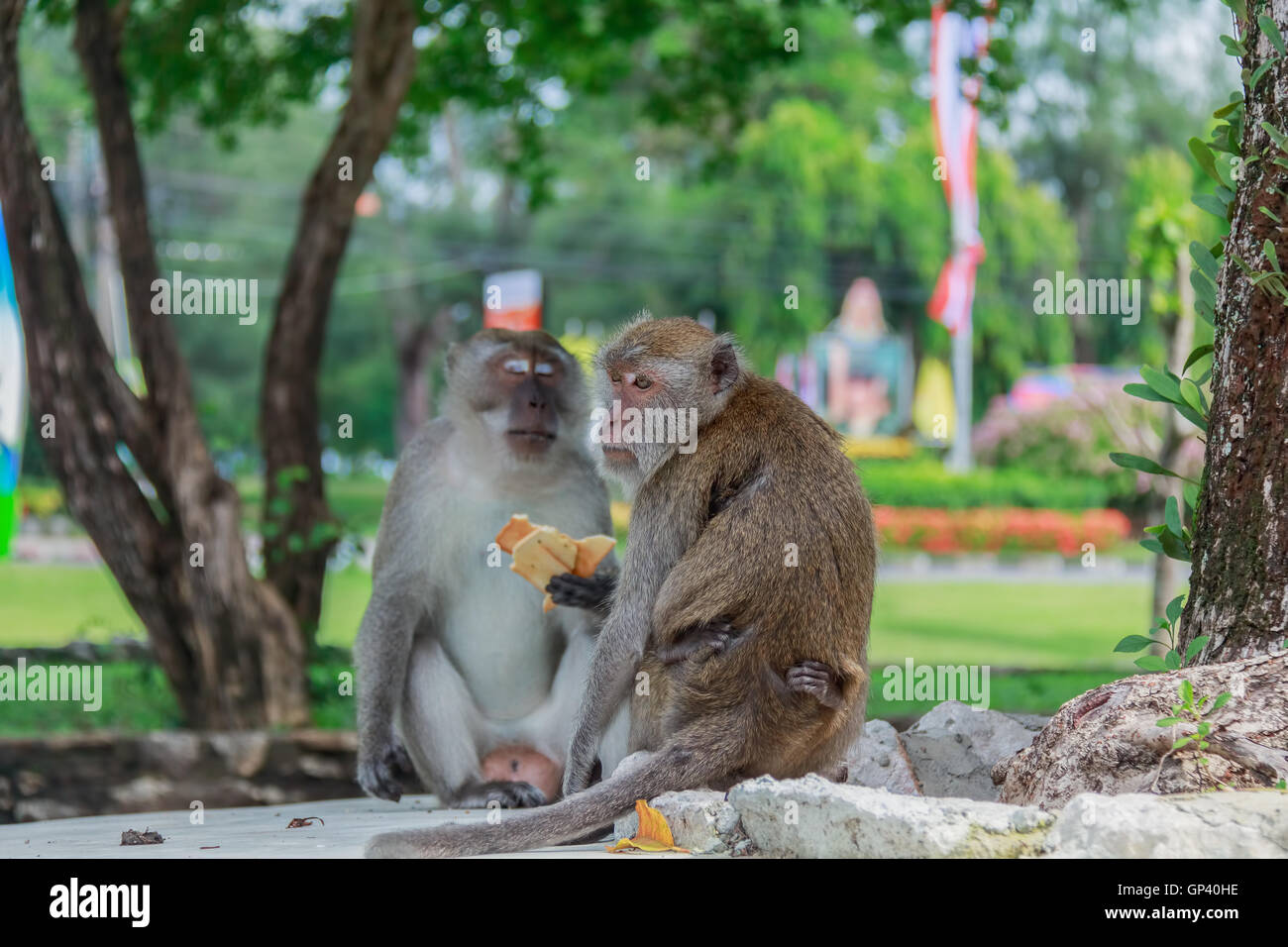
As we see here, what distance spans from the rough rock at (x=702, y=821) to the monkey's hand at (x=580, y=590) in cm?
104

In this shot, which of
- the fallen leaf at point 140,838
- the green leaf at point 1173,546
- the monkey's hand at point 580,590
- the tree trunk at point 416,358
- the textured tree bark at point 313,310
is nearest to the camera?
the fallen leaf at point 140,838

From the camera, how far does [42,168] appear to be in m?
7.25

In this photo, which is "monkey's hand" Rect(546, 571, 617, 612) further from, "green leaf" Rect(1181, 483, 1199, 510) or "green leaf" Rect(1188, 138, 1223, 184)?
"green leaf" Rect(1188, 138, 1223, 184)

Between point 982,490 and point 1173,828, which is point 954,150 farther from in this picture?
point 1173,828

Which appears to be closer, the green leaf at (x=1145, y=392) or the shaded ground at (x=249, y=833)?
the shaded ground at (x=249, y=833)

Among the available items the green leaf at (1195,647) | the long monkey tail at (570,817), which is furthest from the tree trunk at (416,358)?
the green leaf at (1195,647)

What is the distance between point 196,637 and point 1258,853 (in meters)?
6.38

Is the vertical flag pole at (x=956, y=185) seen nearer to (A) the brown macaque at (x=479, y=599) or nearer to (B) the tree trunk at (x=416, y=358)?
(A) the brown macaque at (x=479, y=599)

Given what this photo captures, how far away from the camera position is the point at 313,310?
28.3 feet

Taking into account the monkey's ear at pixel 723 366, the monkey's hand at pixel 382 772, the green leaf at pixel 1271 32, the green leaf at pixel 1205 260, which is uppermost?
the green leaf at pixel 1271 32

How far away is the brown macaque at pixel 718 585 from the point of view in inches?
152

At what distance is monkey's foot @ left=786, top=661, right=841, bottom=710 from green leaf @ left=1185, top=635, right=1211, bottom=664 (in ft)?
3.41

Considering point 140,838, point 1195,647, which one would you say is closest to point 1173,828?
point 1195,647

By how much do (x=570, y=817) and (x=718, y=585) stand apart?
743 mm
